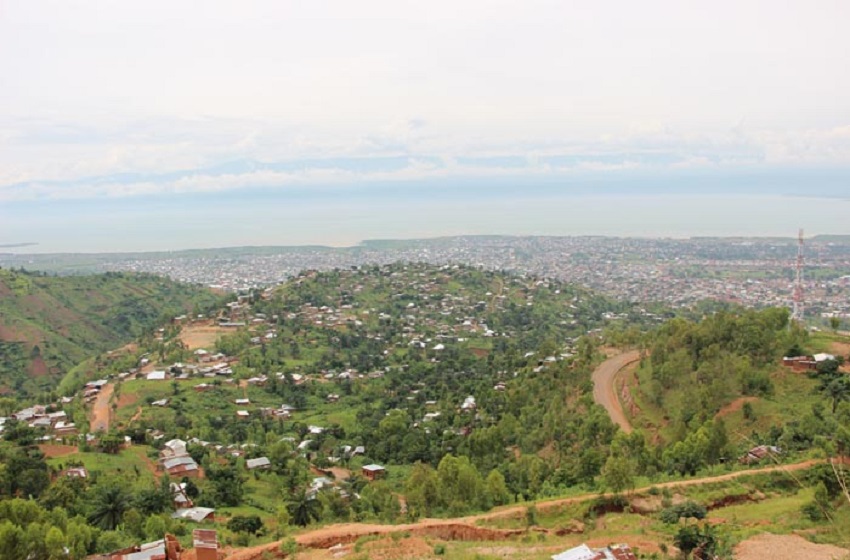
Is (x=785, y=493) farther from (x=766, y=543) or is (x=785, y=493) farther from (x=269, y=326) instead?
(x=269, y=326)

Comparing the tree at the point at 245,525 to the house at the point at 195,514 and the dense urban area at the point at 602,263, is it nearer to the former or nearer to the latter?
the house at the point at 195,514

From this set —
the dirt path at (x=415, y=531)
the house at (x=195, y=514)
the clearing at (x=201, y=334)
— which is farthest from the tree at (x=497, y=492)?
the clearing at (x=201, y=334)

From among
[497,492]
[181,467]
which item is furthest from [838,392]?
[181,467]

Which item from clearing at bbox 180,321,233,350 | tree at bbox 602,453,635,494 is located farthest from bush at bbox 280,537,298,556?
clearing at bbox 180,321,233,350

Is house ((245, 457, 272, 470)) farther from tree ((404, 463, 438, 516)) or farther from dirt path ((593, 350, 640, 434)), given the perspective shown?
dirt path ((593, 350, 640, 434))

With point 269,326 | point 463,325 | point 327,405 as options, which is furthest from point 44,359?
point 463,325
